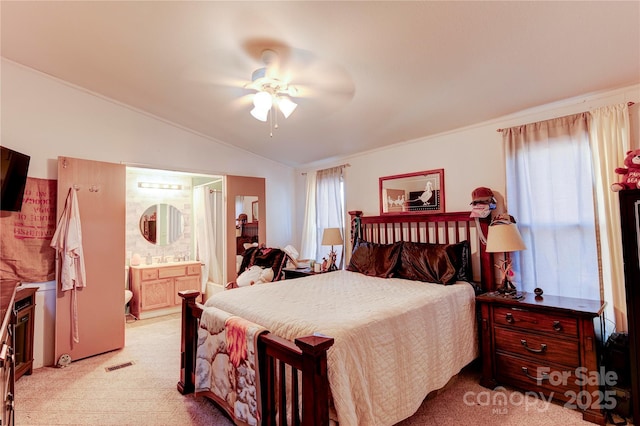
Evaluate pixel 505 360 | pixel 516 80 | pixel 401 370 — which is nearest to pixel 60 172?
pixel 401 370

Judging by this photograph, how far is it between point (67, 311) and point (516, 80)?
15.4 ft

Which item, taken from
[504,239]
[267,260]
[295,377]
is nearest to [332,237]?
[267,260]

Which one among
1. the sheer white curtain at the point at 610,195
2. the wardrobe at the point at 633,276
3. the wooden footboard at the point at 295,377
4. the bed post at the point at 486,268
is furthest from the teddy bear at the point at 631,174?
the wooden footboard at the point at 295,377

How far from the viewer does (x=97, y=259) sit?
3.39 meters

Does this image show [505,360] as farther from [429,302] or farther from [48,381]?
[48,381]

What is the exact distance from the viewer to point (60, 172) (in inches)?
124

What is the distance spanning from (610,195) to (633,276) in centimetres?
72

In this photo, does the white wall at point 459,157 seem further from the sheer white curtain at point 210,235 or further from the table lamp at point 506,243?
the sheer white curtain at point 210,235

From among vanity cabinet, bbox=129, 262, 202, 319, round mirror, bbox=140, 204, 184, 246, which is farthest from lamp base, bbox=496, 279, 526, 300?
round mirror, bbox=140, 204, 184, 246

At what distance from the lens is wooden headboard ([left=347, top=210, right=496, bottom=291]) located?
9.87 ft

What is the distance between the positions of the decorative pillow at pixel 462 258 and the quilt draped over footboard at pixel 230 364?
199 centimetres

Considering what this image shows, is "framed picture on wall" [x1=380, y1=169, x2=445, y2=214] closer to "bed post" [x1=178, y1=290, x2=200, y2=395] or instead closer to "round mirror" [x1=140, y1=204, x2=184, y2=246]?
"bed post" [x1=178, y1=290, x2=200, y2=395]

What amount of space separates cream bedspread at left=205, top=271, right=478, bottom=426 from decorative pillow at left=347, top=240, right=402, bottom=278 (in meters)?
0.43

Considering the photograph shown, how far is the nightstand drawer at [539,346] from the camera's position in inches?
→ 85.3
